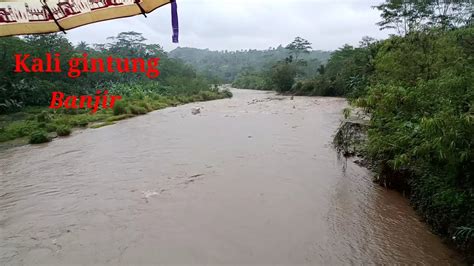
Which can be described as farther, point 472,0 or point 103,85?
point 103,85

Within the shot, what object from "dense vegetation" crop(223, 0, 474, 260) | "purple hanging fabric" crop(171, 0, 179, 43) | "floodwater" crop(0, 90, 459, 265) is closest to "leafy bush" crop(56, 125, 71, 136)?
"floodwater" crop(0, 90, 459, 265)

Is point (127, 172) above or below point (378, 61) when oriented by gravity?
below

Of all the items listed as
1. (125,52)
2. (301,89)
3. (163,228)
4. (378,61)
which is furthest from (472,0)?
(125,52)

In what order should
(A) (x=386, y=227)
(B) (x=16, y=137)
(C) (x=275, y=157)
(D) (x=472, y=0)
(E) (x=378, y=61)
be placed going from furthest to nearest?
(D) (x=472, y=0)
(B) (x=16, y=137)
(C) (x=275, y=157)
(E) (x=378, y=61)
(A) (x=386, y=227)

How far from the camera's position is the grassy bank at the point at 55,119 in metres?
13.0

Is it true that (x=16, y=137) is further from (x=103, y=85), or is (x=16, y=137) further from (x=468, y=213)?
(x=103, y=85)

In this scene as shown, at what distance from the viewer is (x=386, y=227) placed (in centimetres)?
472

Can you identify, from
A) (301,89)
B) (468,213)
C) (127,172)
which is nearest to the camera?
(468,213)

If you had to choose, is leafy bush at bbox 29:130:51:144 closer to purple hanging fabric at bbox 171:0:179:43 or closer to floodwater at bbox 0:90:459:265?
floodwater at bbox 0:90:459:265

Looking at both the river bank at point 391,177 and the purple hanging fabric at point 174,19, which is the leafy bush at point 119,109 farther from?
the purple hanging fabric at point 174,19

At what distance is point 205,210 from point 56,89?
2157 centimetres

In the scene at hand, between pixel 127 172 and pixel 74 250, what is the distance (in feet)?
12.0

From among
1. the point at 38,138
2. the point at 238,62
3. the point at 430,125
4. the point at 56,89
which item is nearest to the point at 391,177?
the point at 430,125

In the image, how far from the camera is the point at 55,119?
1554 cm
